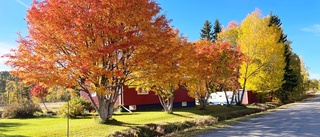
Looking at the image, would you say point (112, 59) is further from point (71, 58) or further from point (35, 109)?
point (35, 109)

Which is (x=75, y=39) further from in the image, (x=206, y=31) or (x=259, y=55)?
(x=206, y=31)

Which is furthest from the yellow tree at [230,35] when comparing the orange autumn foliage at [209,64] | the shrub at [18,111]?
the shrub at [18,111]

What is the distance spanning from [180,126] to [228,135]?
15.1 ft

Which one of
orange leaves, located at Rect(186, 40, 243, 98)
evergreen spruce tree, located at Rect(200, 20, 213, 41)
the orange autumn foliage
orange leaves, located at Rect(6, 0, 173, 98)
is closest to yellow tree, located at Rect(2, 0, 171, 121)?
orange leaves, located at Rect(6, 0, 173, 98)

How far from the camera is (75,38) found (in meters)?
10.7

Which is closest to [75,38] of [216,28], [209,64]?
[209,64]

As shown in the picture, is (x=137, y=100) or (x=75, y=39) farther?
(x=137, y=100)

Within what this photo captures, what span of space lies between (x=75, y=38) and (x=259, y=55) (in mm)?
22802

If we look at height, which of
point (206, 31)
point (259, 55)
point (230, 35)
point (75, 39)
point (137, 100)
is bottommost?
point (137, 100)

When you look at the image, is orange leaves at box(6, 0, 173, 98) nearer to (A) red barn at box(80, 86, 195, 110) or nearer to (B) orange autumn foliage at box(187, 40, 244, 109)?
(B) orange autumn foliage at box(187, 40, 244, 109)

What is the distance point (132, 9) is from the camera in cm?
1153

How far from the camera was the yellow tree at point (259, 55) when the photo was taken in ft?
91.6

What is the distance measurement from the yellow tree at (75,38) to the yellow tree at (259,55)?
19241mm

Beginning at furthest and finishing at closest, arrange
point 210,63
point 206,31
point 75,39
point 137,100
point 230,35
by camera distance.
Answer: point 206,31, point 230,35, point 137,100, point 210,63, point 75,39
